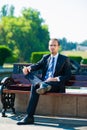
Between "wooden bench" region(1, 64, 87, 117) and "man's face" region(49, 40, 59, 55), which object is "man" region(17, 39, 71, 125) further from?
"wooden bench" region(1, 64, 87, 117)

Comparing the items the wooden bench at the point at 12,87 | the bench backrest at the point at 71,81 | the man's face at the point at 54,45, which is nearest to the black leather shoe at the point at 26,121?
the wooden bench at the point at 12,87

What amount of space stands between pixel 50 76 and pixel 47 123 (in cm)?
90

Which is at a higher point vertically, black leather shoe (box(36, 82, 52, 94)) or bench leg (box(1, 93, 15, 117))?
black leather shoe (box(36, 82, 52, 94))

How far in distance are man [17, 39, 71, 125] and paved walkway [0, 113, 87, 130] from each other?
218 mm

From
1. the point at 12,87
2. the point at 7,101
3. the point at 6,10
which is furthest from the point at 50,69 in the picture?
the point at 6,10

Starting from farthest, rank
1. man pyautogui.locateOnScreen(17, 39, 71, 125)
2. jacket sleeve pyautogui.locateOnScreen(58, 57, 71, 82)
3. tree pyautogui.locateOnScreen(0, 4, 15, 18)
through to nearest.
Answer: tree pyautogui.locateOnScreen(0, 4, 15, 18)
jacket sleeve pyautogui.locateOnScreen(58, 57, 71, 82)
man pyautogui.locateOnScreen(17, 39, 71, 125)

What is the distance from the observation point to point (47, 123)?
6.96 meters

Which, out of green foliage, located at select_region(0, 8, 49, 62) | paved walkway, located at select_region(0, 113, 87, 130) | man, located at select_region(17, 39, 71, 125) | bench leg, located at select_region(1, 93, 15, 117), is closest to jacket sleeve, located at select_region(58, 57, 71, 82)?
man, located at select_region(17, 39, 71, 125)

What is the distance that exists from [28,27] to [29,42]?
2848 mm

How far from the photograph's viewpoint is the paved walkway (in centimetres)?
657

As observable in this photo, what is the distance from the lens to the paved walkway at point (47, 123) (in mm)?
6570

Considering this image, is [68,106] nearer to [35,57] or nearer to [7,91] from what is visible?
[7,91]

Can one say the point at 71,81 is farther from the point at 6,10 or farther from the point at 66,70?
the point at 6,10

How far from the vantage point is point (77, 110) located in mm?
7504
